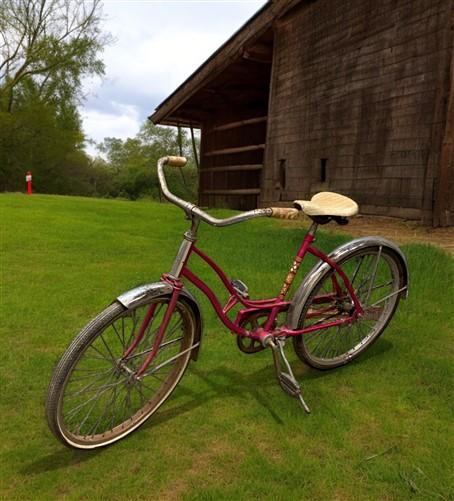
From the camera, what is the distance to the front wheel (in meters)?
2.10

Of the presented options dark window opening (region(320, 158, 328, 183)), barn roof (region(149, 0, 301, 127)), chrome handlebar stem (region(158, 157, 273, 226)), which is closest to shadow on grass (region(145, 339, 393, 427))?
chrome handlebar stem (region(158, 157, 273, 226))

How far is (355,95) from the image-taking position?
30.5 feet

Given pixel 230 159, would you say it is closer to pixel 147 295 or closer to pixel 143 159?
pixel 147 295

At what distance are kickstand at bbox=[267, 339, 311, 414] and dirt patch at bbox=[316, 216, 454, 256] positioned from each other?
13.5 feet

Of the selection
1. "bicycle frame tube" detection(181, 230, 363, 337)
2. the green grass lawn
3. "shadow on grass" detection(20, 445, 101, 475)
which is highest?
"bicycle frame tube" detection(181, 230, 363, 337)

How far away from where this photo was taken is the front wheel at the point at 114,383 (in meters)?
2.10

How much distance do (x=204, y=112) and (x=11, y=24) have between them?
23.0 metres

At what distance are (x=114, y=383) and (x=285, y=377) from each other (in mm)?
962

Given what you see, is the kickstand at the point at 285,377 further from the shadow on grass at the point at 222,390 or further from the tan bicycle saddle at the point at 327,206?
the tan bicycle saddle at the point at 327,206

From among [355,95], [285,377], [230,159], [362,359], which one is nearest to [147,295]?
[285,377]

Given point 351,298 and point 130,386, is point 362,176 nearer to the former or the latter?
point 351,298

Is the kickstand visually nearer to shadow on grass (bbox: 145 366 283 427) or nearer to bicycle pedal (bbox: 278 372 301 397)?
bicycle pedal (bbox: 278 372 301 397)

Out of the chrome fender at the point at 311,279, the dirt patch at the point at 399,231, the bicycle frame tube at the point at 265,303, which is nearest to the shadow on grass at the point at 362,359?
the bicycle frame tube at the point at 265,303

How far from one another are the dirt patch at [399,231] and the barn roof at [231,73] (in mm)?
5556
